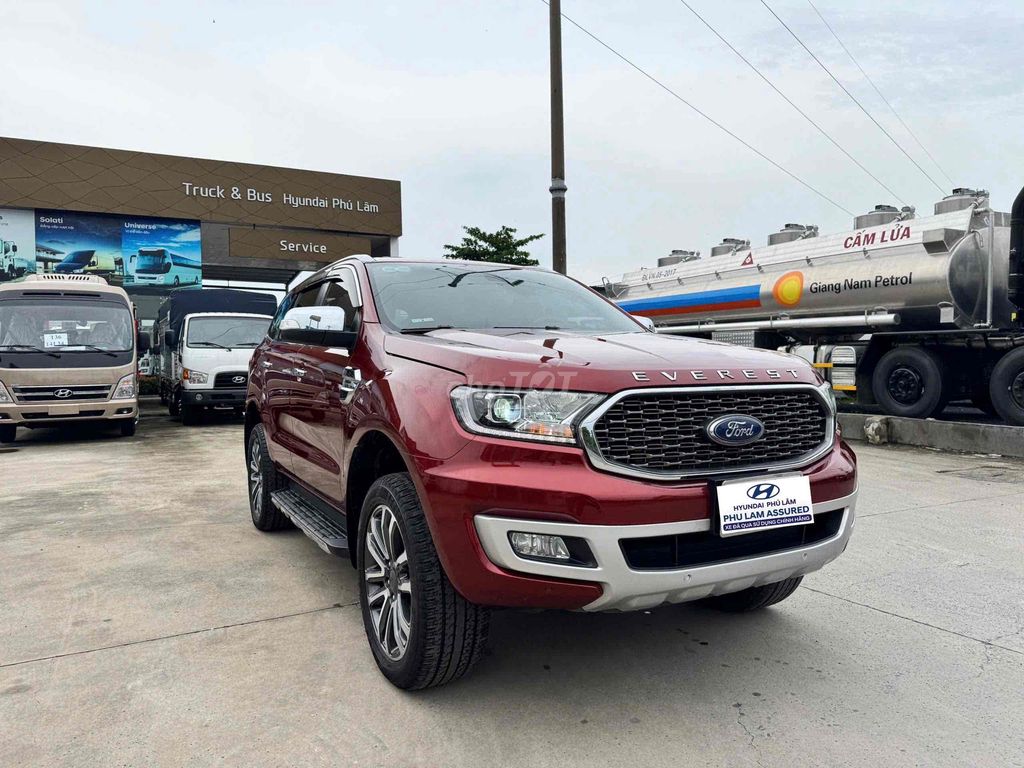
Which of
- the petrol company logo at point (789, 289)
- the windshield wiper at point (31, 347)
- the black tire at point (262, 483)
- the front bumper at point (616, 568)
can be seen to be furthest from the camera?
the petrol company logo at point (789, 289)

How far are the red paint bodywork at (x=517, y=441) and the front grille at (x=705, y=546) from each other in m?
0.09

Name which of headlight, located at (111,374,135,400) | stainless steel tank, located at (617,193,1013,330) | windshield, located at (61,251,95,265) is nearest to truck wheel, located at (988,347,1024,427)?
stainless steel tank, located at (617,193,1013,330)

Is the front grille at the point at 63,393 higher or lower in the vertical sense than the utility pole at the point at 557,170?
lower

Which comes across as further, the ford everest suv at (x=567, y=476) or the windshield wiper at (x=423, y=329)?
the windshield wiper at (x=423, y=329)

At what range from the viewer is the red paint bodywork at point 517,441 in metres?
2.42

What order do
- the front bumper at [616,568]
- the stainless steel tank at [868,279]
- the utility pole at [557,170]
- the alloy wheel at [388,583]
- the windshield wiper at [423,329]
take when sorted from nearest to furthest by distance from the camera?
1. the front bumper at [616,568]
2. the alloy wheel at [388,583]
3. the windshield wiper at [423,329]
4. the stainless steel tank at [868,279]
5. the utility pole at [557,170]

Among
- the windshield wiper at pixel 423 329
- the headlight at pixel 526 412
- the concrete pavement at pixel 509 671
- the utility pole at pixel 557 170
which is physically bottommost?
the concrete pavement at pixel 509 671

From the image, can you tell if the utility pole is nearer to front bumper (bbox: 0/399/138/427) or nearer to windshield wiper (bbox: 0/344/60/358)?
front bumper (bbox: 0/399/138/427)

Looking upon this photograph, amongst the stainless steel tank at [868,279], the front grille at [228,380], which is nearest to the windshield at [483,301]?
the stainless steel tank at [868,279]

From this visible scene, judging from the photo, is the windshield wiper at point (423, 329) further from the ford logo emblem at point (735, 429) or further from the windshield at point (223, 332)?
the windshield at point (223, 332)

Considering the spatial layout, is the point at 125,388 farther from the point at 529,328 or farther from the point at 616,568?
the point at 616,568

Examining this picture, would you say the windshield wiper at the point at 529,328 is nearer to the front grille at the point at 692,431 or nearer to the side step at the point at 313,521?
the front grille at the point at 692,431

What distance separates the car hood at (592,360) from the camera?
254 centimetres

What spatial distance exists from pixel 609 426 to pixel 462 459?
493 millimetres
